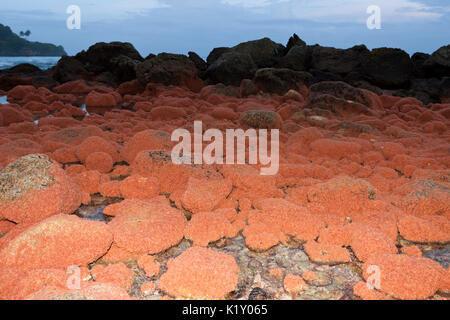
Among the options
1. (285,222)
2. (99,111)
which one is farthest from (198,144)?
(99,111)

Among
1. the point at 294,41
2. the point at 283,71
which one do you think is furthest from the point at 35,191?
the point at 294,41

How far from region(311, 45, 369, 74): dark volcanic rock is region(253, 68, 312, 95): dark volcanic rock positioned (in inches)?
82.6

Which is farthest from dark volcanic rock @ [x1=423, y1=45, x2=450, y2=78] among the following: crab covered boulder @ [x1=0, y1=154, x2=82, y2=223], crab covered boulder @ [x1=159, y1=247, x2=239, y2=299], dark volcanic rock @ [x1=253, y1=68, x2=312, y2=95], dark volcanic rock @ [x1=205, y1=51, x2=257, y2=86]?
crab covered boulder @ [x1=0, y1=154, x2=82, y2=223]

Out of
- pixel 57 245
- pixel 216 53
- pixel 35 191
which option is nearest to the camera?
pixel 57 245

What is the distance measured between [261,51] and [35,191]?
10.2 metres

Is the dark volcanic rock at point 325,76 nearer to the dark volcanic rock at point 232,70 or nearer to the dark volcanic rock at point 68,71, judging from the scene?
the dark volcanic rock at point 232,70

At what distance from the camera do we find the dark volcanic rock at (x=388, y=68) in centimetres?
882

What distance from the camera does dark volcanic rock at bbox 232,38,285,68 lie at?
1100 centimetres

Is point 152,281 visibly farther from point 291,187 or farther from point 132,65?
point 132,65

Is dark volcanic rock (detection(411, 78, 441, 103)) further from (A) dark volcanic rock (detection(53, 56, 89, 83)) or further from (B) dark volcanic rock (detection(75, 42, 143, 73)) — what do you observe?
(A) dark volcanic rock (detection(53, 56, 89, 83))

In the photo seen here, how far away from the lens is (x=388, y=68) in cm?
894
